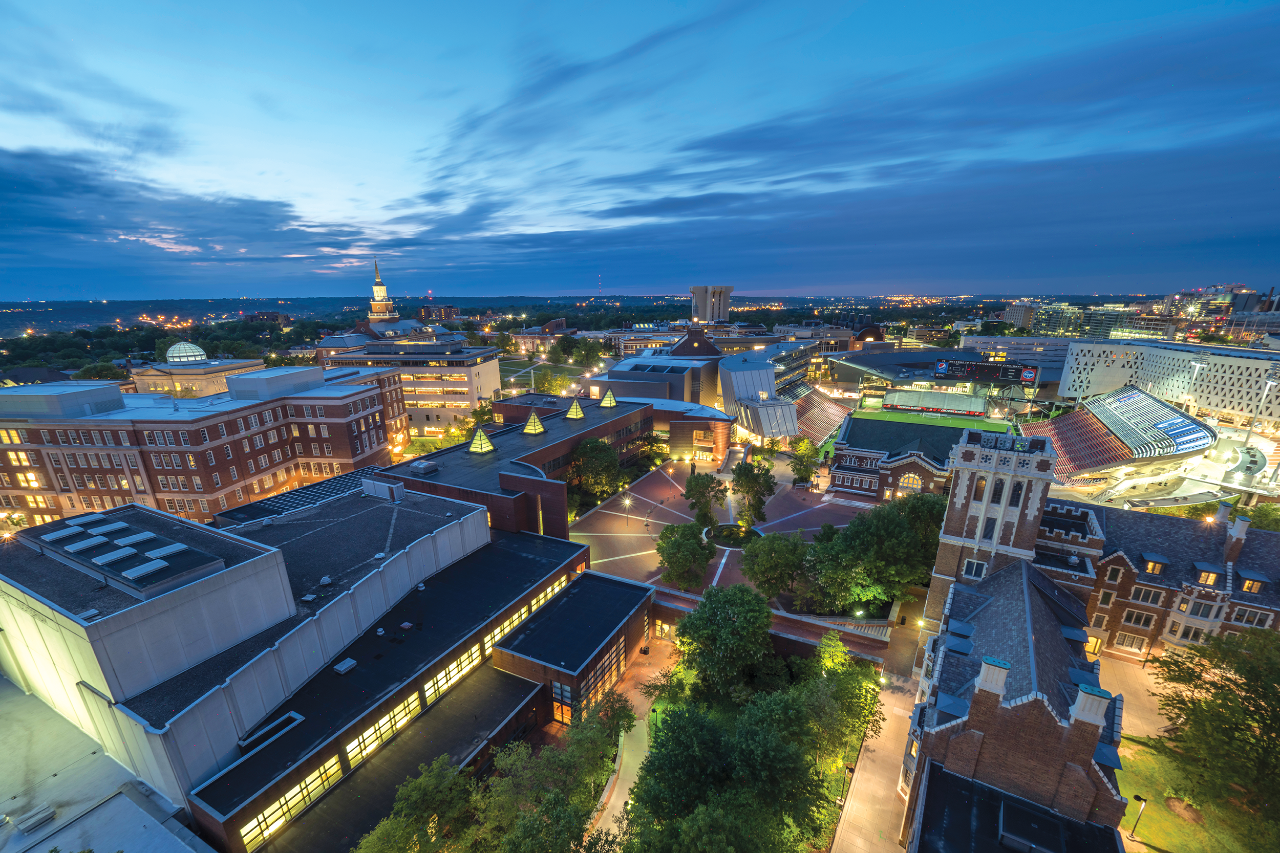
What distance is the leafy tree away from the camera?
129000 millimetres

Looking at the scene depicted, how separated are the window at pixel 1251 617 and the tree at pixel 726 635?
3933 cm

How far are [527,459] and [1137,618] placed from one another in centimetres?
6916

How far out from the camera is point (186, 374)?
4131 inches

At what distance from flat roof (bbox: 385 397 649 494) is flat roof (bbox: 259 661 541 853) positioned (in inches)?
1023

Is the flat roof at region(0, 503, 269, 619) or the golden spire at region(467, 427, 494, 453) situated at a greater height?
the flat roof at region(0, 503, 269, 619)

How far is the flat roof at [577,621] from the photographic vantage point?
41312mm

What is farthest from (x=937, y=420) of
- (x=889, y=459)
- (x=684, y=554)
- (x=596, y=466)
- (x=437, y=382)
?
(x=437, y=382)

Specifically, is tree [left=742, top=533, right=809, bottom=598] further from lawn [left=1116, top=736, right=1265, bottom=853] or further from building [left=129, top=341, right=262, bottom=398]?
building [left=129, top=341, right=262, bottom=398]

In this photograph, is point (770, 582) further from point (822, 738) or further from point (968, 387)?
point (968, 387)

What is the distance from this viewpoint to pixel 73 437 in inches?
2623

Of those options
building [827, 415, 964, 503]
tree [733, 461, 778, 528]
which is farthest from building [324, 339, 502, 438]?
building [827, 415, 964, 503]

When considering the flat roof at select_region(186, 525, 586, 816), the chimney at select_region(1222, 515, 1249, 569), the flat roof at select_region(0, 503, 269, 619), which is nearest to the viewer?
the flat roof at select_region(186, 525, 586, 816)

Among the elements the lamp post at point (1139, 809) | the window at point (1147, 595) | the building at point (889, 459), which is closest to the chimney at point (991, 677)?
the lamp post at point (1139, 809)

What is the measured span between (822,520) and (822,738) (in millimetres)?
42951
